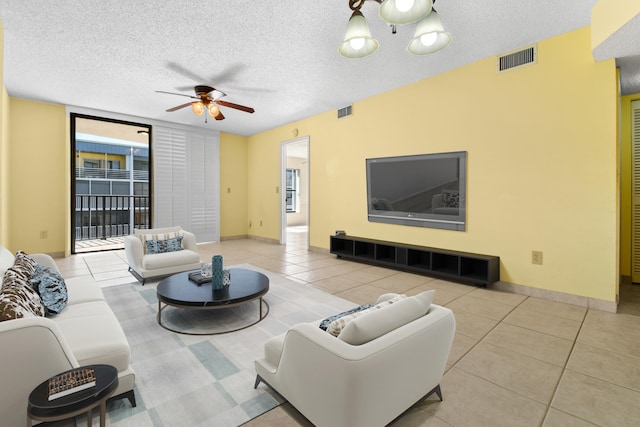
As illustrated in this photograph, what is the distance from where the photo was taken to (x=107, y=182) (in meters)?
12.6

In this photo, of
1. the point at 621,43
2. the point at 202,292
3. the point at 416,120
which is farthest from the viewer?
the point at 416,120

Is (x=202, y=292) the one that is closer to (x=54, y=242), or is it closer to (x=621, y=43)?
(x=621, y=43)

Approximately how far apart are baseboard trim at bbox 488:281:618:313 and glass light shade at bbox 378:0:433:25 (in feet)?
10.6

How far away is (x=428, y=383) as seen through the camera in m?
1.57

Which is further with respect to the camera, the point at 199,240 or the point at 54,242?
the point at 199,240

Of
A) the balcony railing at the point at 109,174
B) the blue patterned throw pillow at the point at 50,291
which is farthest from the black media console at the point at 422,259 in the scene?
the balcony railing at the point at 109,174

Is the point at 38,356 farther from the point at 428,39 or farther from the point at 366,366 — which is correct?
the point at 428,39

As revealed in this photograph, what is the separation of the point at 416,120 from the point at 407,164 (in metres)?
0.66

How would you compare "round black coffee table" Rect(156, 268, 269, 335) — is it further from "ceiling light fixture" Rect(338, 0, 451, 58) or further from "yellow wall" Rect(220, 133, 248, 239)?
"yellow wall" Rect(220, 133, 248, 239)

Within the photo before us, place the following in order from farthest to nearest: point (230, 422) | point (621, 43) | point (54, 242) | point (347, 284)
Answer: point (54, 242) < point (347, 284) < point (621, 43) < point (230, 422)

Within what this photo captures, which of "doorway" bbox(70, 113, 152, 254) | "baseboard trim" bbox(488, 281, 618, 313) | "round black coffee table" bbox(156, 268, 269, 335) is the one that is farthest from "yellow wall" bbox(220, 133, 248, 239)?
"baseboard trim" bbox(488, 281, 618, 313)

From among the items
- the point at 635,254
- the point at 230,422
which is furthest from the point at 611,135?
the point at 230,422

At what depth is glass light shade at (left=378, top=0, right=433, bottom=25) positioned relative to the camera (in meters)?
1.88

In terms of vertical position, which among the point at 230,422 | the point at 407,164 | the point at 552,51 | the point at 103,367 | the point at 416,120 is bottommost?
the point at 230,422
